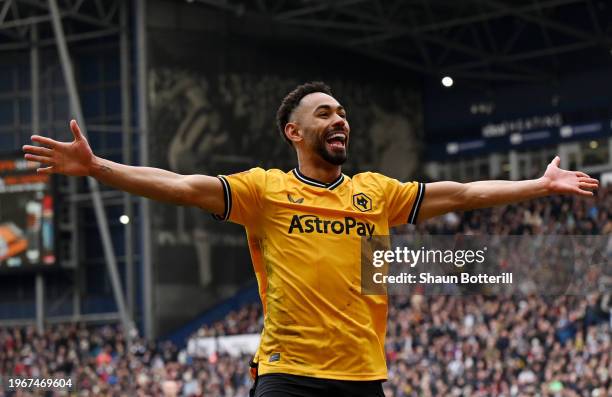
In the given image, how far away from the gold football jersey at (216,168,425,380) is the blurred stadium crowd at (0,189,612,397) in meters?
12.8

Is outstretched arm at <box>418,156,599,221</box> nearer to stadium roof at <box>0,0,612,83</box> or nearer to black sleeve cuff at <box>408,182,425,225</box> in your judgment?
black sleeve cuff at <box>408,182,425,225</box>

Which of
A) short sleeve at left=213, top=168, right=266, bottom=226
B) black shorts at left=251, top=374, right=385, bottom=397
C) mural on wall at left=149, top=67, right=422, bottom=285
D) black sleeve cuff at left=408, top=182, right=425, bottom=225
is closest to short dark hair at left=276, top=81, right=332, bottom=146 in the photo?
short sleeve at left=213, top=168, right=266, bottom=226

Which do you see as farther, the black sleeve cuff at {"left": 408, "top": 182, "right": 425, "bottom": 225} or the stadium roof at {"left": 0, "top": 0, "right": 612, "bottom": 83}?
the stadium roof at {"left": 0, "top": 0, "right": 612, "bottom": 83}

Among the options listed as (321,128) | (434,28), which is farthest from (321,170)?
(434,28)

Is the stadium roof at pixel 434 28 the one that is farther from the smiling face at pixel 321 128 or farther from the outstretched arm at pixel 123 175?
the outstretched arm at pixel 123 175

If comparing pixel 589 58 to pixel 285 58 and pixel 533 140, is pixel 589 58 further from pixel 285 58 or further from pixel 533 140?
pixel 285 58

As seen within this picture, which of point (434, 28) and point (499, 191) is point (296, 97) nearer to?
point (499, 191)

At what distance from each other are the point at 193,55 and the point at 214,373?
38.8 feet

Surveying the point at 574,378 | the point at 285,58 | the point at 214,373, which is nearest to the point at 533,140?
the point at 285,58

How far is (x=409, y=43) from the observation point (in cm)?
3994

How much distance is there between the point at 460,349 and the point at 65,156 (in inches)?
798

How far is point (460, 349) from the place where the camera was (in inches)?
1011

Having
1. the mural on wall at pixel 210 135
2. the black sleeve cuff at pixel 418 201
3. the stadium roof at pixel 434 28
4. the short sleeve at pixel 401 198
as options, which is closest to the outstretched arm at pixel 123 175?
the short sleeve at pixel 401 198

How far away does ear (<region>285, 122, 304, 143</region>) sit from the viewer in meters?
6.71
